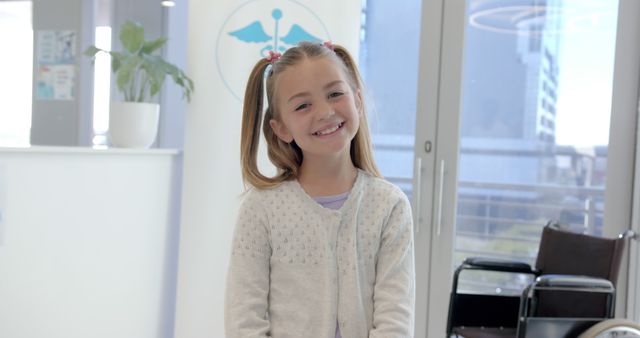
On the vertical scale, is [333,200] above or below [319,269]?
above

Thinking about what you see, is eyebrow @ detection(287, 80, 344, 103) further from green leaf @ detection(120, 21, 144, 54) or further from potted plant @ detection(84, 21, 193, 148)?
green leaf @ detection(120, 21, 144, 54)

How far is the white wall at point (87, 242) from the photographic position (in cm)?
241

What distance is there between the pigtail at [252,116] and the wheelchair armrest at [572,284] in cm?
127

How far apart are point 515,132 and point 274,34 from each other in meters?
1.22

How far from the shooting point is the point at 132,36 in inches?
120

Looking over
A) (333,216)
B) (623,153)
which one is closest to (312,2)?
(623,153)

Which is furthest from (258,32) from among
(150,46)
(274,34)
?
(150,46)

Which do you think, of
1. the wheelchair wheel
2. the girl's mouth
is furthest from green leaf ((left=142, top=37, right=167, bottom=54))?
the wheelchair wheel

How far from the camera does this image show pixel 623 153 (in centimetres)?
318

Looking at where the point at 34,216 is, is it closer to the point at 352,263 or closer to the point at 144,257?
the point at 144,257

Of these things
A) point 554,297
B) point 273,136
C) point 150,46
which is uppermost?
point 150,46

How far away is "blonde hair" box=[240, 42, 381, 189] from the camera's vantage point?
1.65m

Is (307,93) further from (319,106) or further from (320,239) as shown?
(320,239)

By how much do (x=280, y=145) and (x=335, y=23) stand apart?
4.84ft
